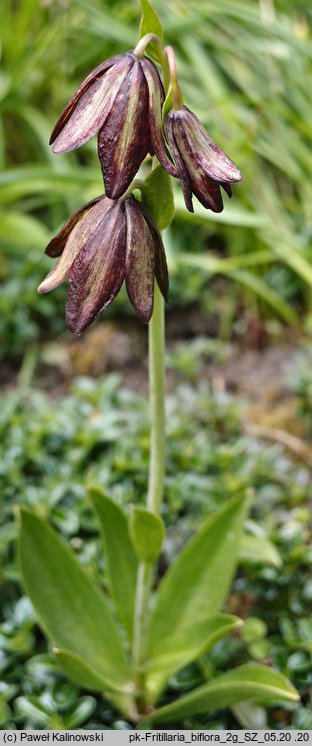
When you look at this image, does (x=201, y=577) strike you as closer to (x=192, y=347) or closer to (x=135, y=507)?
(x=135, y=507)

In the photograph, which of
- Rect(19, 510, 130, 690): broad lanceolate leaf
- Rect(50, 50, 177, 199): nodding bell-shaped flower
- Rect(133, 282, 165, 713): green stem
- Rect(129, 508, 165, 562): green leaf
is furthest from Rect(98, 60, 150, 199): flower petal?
Rect(19, 510, 130, 690): broad lanceolate leaf

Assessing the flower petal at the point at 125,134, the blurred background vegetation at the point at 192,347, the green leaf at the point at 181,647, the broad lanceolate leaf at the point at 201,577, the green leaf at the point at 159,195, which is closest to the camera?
the flower petal at the point at 125,134

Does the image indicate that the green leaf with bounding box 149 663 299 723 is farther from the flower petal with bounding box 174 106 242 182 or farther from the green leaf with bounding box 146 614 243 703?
the flower petal with bounding box 174 106 242 182

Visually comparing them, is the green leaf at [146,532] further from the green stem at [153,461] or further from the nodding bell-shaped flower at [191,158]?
the nodding bell-shaped flower at [191,158]

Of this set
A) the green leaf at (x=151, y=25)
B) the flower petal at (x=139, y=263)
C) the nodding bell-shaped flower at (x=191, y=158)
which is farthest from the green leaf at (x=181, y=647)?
the green leaf at (x=151, y=25)

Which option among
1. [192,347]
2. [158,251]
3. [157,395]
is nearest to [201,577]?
[157,395]

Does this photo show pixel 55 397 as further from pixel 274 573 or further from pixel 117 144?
pixel 117 144
